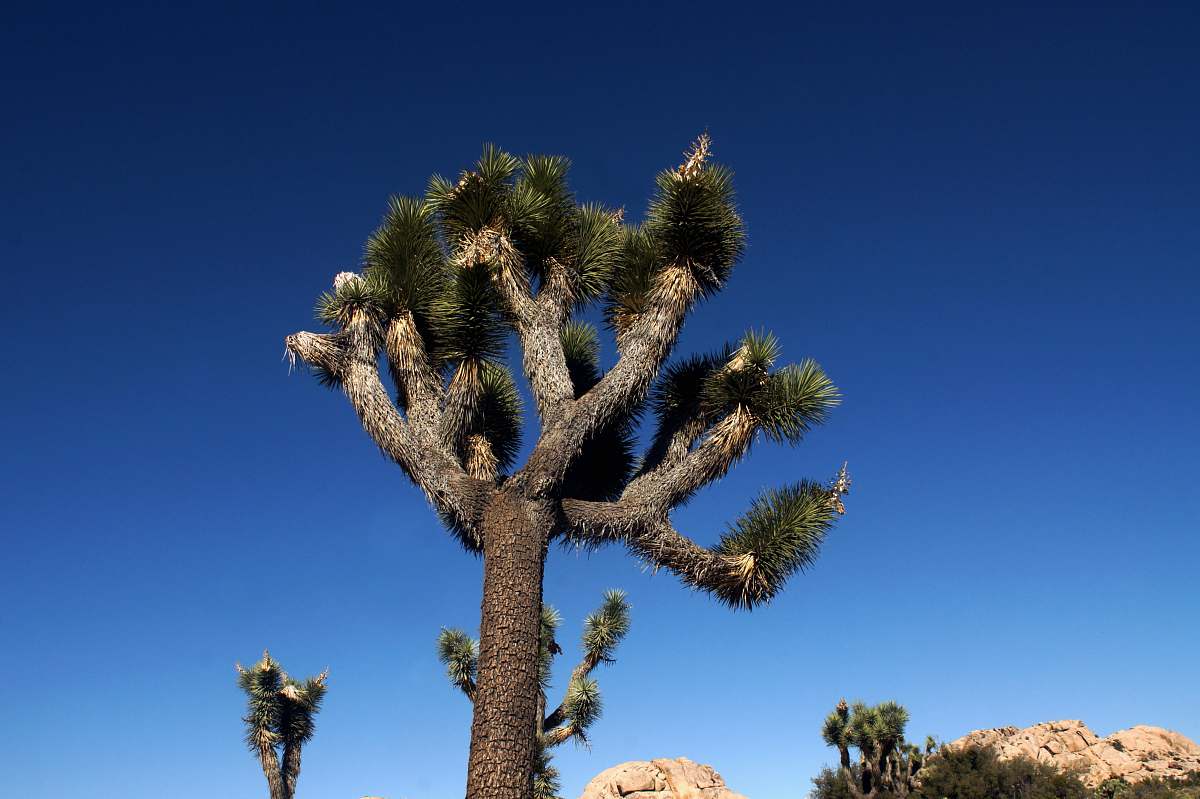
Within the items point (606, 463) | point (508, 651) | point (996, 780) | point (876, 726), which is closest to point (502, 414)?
point (606, 463)

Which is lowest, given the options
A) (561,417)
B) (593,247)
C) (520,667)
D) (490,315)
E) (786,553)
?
(520,667)

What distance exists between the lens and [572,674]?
52.9 ft

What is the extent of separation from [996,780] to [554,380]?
3141cm

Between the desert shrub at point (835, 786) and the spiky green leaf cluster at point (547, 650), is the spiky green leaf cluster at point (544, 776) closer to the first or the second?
the spiky green leaf cluster at point (547, 650)

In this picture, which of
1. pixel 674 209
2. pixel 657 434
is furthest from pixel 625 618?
pixel 674 209

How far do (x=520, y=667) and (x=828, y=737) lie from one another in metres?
23.7

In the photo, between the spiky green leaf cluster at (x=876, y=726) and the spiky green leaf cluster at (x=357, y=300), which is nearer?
the spiky green leaf cluster at (x=357, y=300)

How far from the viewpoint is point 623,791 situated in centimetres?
2492

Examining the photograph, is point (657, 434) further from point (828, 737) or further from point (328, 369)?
point (828, 737)

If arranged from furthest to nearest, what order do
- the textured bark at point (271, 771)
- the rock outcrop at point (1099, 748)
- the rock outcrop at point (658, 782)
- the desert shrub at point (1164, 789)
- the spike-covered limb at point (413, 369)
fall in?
the rock outcrop at point (1099, 748) < the desert shrub at point (1164, 789) < the rock outcrop at point (658, 782) < the textured bark at point (271, 771) < the spike-covered limb at point (413, 369)

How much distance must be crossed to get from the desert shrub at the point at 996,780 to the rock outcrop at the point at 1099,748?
3301 millimetres

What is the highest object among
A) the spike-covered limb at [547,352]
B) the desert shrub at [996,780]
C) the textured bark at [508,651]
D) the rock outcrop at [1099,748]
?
the rock outcrop at [1099,748]

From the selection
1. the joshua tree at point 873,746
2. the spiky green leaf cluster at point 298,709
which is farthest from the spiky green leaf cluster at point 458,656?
the joshua tree at point 873,746

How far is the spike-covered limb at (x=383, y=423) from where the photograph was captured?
8188 mm
